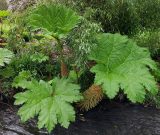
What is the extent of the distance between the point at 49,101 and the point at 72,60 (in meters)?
1.07

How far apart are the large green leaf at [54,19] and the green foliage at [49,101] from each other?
70 centimetres

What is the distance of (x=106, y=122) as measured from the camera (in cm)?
559

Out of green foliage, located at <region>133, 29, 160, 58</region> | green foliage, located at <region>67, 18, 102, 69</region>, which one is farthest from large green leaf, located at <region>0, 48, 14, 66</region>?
green foliage, located at <region>133, 29, 160, 58</region>

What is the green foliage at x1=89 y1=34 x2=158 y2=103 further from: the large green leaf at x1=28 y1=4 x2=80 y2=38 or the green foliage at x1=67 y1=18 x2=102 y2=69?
the large green leaf at x1=28 y1=4 x2=80 y2=38

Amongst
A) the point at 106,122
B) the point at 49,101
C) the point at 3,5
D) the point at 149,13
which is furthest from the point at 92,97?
the point at 3,5

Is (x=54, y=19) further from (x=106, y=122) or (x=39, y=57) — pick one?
(x=106, y=122)

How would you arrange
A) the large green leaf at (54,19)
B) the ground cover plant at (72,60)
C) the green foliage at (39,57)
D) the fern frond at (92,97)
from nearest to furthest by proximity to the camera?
the ground cover plant at (72,60) → the large green leaf at (54,19) → the fern frond at (92,97) → the green foliage at (39,57)

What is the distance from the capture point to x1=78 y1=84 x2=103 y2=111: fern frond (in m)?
5.58

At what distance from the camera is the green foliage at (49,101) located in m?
4.97

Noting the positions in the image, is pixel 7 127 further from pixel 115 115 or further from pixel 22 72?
pixel 115 115

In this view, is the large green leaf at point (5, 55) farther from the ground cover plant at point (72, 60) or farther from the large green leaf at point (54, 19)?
the large green leaf at point (54, 19)

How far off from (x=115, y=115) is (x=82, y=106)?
48 cm

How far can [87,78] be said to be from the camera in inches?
235

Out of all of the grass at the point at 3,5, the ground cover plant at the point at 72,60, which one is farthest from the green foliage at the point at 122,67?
the grass at the point at 3,5
